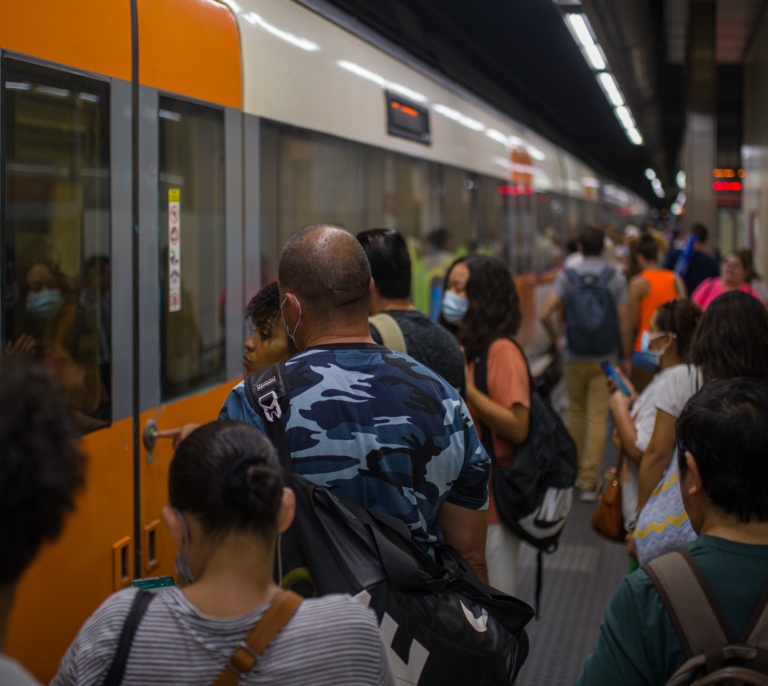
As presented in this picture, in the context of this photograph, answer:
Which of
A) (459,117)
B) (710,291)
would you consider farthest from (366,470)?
(710,291)

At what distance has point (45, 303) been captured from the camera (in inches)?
82.6

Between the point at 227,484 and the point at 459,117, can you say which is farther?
the point at 459,117

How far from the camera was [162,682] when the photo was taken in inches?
44.3

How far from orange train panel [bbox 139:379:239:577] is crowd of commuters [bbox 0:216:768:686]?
13 cm

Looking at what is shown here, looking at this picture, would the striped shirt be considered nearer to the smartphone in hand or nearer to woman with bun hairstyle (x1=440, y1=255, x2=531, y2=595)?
woman with bun hairstyle (x1=440, y1=255, x2=531, y2=595)

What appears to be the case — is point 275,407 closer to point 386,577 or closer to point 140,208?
point 386,577

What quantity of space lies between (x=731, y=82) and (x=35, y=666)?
26.4 meters

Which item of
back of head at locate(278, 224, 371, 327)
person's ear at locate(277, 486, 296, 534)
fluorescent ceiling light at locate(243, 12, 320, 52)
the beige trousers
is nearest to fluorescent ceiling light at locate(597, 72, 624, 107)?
the beige trousers

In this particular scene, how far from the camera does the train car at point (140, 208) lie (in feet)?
6.67

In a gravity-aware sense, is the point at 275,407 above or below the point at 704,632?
above

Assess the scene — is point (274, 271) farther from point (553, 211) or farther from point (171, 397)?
point (553, 211)

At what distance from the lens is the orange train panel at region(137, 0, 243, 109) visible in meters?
2.43

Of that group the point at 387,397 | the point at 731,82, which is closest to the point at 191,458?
the point at 387,397

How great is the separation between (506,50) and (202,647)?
1266 centimetres
